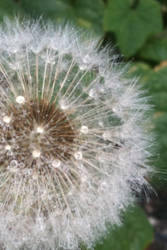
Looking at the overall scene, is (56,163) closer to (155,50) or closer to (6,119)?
(6,119)

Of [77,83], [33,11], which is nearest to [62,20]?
[33,11]

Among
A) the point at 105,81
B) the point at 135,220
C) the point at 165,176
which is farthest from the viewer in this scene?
the point at 135,220

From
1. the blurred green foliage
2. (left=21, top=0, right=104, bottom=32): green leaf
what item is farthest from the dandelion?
(left=21, top=0, right=104, bottom=32): green leaf

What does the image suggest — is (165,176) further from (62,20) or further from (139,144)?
(62,20)

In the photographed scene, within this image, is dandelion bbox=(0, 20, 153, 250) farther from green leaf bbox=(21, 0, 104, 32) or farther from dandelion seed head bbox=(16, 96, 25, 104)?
green leaf bbox=(21, 0, 104, 32)

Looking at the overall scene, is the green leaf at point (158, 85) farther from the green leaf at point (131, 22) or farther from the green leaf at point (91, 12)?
the green leaf at point (91, 12)
